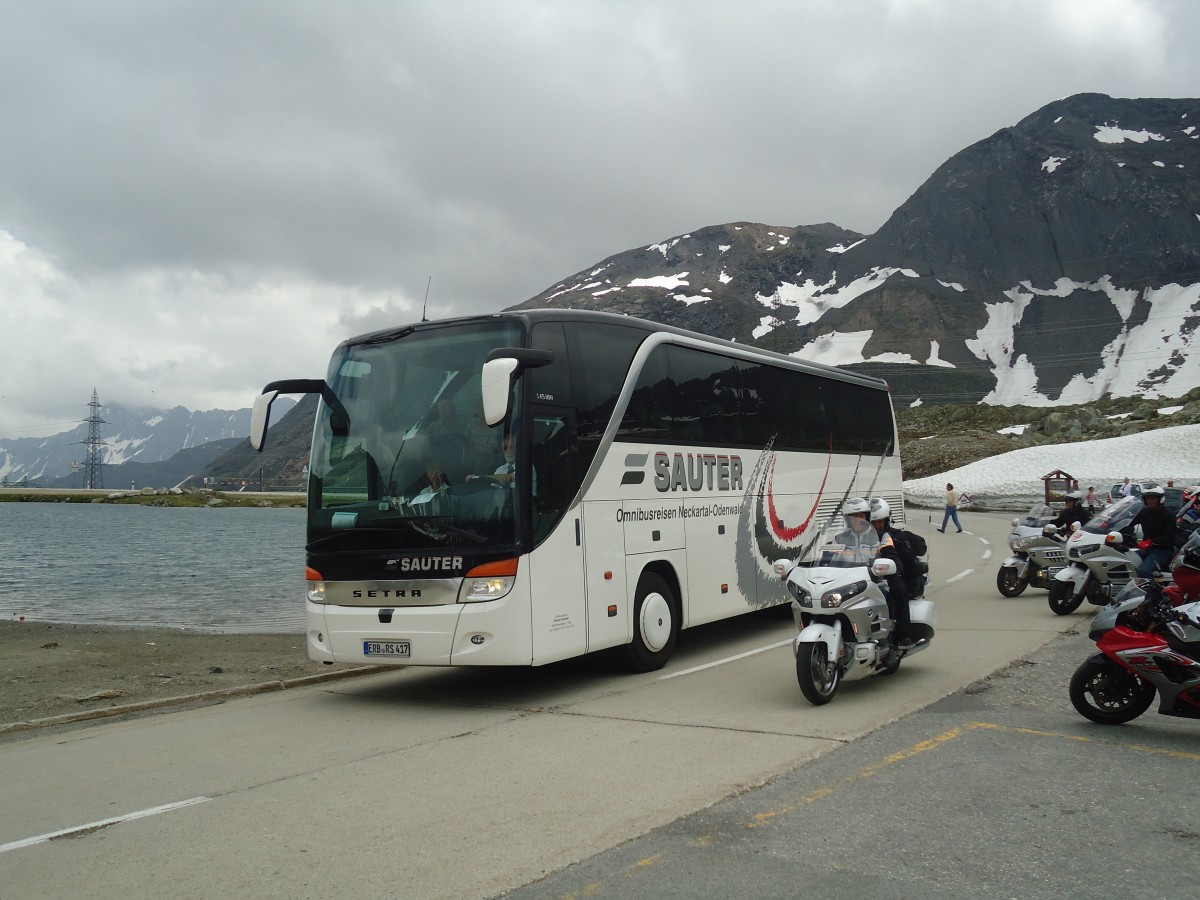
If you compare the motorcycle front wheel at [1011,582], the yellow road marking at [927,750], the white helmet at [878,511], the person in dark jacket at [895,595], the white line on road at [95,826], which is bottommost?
the white line on road at [95,826]

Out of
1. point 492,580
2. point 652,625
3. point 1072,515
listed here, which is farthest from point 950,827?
point 1072,515

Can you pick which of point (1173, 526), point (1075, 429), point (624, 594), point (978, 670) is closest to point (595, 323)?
point (624, 594)

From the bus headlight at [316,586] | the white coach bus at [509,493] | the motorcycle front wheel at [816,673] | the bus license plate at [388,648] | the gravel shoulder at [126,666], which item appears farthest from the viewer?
the gravel shoulder at [126,666]

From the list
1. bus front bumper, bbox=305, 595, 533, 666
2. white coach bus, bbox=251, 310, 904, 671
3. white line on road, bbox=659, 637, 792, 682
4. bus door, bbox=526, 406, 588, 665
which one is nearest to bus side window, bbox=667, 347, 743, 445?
white coach bus, bbox=251, 310, 904, 671

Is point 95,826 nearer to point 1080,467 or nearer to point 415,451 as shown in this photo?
point 415,451

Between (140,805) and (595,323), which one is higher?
(595,323)

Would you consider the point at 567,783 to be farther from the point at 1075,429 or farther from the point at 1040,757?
the point at 1075,429

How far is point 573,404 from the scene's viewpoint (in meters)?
9.82

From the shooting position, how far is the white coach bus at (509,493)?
9.03 m

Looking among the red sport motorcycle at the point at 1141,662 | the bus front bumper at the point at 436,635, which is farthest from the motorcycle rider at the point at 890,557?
the bus front bumper at the point at 436,635

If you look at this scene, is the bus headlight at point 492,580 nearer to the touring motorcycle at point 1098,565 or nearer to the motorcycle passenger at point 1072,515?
the touring motorcycle at point 1098,565

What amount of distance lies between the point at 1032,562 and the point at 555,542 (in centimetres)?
999

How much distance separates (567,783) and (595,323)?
5312 mm

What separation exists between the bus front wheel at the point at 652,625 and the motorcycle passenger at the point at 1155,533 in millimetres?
6746
